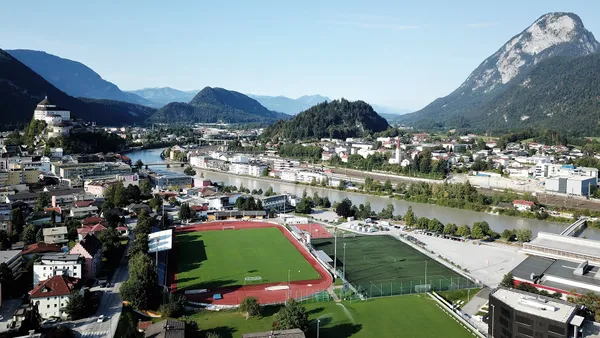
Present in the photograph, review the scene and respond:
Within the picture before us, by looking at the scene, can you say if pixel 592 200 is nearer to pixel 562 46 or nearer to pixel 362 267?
pixel 362 267

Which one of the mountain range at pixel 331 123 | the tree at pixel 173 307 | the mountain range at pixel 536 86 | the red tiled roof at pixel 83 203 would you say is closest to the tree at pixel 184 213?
the red tiled roof at pixel 83 203

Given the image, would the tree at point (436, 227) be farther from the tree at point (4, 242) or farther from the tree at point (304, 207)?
the tree at point (4, 242)

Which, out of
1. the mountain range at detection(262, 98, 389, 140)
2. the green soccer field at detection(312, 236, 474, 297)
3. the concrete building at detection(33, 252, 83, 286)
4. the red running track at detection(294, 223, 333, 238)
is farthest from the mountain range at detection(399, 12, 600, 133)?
the concrete building at detection(33, 252, 83, 286)

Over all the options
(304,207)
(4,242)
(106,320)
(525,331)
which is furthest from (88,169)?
(525,331)

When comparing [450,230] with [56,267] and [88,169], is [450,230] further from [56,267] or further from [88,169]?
[88,169]

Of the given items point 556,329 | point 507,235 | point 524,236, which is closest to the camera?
point 556,329

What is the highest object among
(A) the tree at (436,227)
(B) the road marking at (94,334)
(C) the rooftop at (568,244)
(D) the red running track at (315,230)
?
(C) the rooftop at (568,244)

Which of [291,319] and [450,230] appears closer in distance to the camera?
[291,319]

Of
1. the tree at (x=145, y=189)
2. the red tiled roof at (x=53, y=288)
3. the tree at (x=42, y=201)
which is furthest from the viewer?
the tree at (x=145, y=189)
